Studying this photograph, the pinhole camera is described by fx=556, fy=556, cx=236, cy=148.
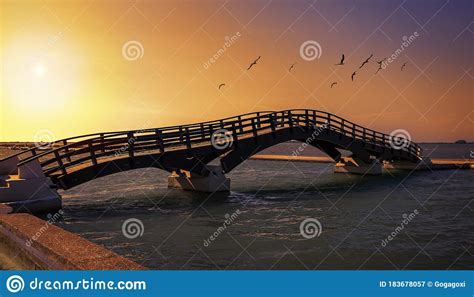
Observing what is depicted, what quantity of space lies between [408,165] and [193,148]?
21.4 meters

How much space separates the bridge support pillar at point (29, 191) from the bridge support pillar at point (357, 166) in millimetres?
22358

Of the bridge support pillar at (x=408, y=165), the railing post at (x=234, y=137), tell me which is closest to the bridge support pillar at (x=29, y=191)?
the railing post at (x=234, y=137)

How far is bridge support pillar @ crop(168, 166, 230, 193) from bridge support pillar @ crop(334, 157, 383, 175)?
44.4 feet

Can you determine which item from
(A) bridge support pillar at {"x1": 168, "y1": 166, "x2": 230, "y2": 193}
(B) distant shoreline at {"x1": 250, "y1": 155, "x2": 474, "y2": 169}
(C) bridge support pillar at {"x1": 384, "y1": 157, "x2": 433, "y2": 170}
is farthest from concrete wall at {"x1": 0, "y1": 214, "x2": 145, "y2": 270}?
(B) distant shoreline at {"x1": 250, "y1": 155, "x2": 474, "y2": 169}

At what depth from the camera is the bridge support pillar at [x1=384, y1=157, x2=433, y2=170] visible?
3931cm

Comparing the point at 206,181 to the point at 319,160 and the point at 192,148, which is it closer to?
the point at 192,148

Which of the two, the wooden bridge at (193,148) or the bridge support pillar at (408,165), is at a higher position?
the wooden bridge at (193,148)

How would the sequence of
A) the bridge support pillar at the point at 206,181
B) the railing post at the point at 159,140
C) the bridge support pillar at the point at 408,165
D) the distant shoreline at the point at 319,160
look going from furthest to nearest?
the distant shoreline at the point at 319,160 → the bridge support pillar at the point at 408,165 → the bridge support pillar at the point at 206,181 → the railing post at the point at 159,140

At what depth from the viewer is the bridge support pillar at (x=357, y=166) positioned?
3528 cm

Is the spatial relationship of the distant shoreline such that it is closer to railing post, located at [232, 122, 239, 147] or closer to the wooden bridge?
the wooden bridge

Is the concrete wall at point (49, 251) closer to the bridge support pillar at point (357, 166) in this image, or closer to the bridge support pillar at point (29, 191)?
the bridge support pillar at point (29, 191)

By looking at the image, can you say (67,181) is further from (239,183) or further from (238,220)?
(239,183)

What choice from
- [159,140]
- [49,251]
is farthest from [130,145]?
[49,251]

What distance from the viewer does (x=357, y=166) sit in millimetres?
35969
